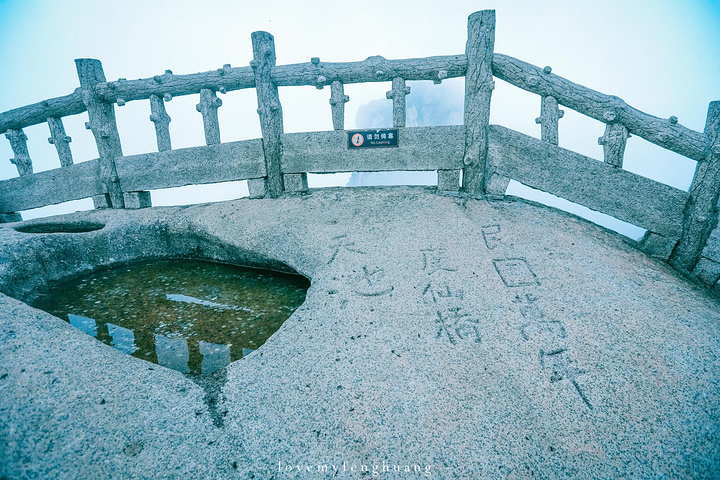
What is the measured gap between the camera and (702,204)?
413cm

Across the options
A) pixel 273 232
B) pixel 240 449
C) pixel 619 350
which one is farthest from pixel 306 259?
pixel 619 350

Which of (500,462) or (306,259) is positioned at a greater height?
(306,259)

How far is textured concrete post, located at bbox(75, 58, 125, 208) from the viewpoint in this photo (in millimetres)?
6133

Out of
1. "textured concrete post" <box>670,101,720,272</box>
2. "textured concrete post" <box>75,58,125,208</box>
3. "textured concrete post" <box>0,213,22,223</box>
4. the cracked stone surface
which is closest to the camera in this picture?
the cracked stone surface

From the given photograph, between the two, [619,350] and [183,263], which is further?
[183,263]

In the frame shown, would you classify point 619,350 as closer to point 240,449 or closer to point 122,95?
point 240,449

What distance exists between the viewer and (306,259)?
176 inches

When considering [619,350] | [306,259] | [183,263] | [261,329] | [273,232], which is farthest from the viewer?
[183,263]

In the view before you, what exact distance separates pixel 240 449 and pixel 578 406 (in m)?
2.53

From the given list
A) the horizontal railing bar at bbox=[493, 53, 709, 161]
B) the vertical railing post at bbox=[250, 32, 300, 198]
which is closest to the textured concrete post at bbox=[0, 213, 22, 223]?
the vertical railing post at bbox=[250, 32, 300, 198]

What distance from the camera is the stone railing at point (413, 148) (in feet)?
14.0

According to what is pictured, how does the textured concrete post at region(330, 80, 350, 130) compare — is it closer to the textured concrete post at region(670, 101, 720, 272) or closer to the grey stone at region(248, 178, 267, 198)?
the grey stone at region(248, 178, 267, 198)

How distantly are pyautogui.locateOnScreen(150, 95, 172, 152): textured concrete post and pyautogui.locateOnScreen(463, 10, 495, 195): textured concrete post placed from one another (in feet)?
17.2

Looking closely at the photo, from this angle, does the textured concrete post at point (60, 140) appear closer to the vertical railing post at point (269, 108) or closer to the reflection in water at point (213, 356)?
the vertical railing post at point (269, 108)
